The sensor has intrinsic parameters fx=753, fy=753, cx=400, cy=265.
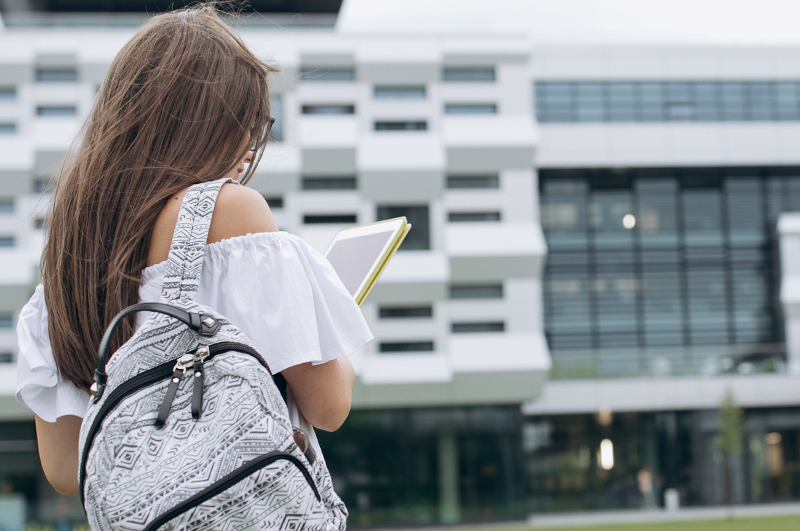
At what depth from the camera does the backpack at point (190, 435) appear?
1.11m

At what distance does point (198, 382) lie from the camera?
115 cm

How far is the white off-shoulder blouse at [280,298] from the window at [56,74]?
98.3 ft

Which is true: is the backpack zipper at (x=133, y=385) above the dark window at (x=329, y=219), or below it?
above

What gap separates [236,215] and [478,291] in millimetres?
27568

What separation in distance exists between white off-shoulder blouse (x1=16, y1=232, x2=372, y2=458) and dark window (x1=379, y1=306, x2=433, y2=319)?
2648 centimetres

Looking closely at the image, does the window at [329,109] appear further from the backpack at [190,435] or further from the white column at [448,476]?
the backpack at [190,435]

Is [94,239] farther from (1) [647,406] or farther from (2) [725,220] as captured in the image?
(2) [725,220]

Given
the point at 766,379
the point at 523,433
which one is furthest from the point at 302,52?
the point at 766,379

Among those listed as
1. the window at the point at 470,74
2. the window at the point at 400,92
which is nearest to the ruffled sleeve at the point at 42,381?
the window at the point at 400,92

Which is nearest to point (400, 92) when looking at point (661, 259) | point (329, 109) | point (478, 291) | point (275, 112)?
point (329, 109)

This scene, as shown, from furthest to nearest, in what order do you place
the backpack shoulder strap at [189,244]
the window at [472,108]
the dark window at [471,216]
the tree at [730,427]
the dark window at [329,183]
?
the window at [472,108], the dark window at [471,216], the dark window at [329,183], the tree at [730,427], the backpack shoulder strap at [189,244]

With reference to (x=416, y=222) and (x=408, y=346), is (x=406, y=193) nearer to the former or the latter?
(x=416, y=222)

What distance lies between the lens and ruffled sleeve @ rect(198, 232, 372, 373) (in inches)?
50.4

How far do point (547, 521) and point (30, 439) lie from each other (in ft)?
61.7
